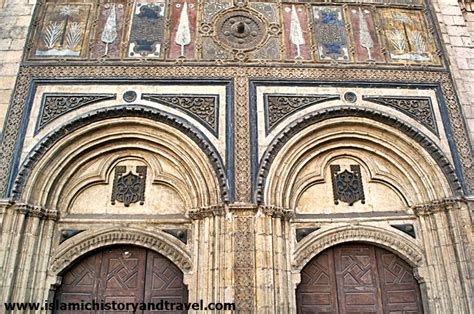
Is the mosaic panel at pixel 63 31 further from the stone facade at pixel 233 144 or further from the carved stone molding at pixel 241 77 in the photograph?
the carved stone molding at pixel 241 77

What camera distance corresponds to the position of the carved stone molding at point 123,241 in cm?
794

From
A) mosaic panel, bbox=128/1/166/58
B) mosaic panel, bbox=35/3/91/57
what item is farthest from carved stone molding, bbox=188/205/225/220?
mosaic panel, bbox=35/3/91/57

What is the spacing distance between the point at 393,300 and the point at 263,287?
108 inches

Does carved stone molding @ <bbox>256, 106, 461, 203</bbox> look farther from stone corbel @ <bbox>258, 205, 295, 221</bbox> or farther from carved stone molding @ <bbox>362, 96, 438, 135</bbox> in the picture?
carved stone molding @ <bbox>362, 96, 438, 135</bbox>

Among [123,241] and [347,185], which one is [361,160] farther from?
[123,241]

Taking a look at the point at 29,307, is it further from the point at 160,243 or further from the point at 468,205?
the point at 468,205

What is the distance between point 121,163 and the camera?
8.77 meters

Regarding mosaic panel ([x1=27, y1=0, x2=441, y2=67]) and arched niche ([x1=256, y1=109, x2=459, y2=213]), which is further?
mosaic panel ([x1=27, y1=0, x2=441, y2=67])

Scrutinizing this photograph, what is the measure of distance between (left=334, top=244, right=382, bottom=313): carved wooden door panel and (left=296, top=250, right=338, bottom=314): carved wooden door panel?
0.13 m

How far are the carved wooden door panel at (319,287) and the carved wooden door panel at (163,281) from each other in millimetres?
2273

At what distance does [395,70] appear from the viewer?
9109 mm

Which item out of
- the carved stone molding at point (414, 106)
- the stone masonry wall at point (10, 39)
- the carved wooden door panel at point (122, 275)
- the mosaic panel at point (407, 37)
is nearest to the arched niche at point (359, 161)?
the carved stone molding at point (414, 106)

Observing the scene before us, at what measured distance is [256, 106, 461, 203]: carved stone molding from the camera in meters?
8.02

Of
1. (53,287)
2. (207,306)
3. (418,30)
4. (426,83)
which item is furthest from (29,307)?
(418,30)
